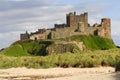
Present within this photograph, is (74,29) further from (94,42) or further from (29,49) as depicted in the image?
(29,49)

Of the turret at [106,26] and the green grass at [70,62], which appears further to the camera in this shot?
the turret at [106,26]

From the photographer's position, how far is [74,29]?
87.8 metres

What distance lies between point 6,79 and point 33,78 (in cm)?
168

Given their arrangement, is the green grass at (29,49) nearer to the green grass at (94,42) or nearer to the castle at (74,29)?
the castle at (74,29)

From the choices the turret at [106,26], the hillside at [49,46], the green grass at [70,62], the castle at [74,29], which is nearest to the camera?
the green grass at [70,62]

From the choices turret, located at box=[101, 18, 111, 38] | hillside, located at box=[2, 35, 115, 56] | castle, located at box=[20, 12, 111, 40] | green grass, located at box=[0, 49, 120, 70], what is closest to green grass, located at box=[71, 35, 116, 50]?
hillside, located at box=[2, 35, 115, 56]

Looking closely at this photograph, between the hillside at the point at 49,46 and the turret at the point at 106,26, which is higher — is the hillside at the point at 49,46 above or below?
below

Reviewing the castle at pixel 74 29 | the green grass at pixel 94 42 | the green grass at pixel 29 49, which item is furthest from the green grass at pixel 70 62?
the castle at pixel 74 29

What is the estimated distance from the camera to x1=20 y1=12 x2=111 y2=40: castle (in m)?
86.4

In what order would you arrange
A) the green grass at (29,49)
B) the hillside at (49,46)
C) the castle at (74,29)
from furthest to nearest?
the castle at (74,29) → the green grass at (29,49) → the hillside at (49,46)

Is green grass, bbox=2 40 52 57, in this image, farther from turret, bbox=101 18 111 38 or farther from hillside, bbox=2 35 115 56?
turret, bbox=101 18 111 38

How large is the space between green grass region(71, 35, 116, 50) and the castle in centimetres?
132

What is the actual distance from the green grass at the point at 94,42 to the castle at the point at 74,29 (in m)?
1.32

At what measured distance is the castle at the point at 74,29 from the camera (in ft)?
284
